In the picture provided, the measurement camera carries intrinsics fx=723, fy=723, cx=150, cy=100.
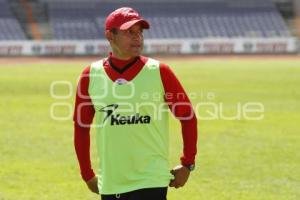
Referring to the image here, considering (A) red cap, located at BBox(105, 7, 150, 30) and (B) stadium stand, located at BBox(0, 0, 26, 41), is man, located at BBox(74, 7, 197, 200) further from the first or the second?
(B) stadium stand, located at BBox(0, 0, 26, 41)

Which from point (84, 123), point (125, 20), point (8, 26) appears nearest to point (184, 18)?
point (8, 26)

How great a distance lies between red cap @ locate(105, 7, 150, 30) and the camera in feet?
14.9

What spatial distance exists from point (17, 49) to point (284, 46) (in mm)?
19375

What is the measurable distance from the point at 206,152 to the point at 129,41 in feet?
26.7

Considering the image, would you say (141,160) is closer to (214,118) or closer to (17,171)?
(17,171)

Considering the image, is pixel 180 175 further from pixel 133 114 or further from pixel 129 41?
pixel 129 41

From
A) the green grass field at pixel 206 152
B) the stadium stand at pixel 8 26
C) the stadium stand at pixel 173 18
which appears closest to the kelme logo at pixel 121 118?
the green grass field at pixel 206 152

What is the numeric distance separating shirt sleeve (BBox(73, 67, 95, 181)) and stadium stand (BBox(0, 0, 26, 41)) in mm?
52716

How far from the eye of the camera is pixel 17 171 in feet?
35.5

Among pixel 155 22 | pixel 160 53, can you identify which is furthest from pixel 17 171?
pixel 155 22

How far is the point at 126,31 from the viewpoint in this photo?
460cm

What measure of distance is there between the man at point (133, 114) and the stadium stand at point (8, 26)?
53.0 m

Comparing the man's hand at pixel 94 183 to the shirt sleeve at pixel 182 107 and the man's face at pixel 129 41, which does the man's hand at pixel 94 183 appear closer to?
the shirt sleeve at pixel 182 107

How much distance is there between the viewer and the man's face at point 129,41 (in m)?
4.61
